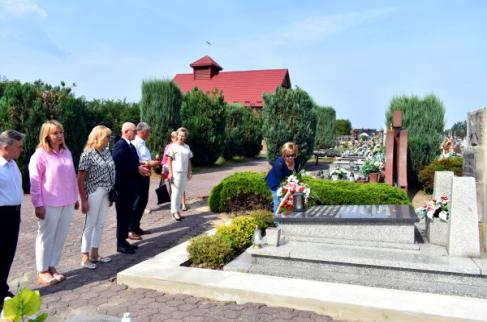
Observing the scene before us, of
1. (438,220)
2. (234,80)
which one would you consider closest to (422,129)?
(438,220)

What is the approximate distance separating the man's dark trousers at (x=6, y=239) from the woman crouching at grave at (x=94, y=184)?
919 mm

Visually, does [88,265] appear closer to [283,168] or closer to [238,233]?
[238,233]

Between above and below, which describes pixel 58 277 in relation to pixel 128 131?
below

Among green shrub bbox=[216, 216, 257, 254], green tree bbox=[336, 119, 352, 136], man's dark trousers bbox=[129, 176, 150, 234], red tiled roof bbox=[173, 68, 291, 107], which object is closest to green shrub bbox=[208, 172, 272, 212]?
man's dark trousers bbox=[129, 176, 150, 234]

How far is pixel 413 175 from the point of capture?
12.8m

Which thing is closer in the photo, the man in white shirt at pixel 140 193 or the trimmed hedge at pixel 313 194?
the man in white shirt at pixel 140 193

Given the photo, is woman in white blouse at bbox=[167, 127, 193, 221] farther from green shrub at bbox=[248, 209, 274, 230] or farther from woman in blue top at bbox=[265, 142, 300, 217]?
woman in blue top at bbox=[265, 142, 300, 217]

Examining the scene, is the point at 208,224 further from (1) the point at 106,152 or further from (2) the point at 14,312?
(2) the point at 14,312

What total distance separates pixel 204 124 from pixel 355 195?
12.9 metres

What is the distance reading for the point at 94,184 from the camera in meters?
4.96

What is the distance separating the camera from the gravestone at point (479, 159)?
184 inches

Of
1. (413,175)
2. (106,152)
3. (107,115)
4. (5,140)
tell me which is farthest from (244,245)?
(107,115)

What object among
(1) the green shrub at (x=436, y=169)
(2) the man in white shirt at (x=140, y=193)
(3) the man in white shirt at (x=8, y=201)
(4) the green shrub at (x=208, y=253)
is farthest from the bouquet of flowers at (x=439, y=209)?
(1) the green shrub at (x=436, y=169)

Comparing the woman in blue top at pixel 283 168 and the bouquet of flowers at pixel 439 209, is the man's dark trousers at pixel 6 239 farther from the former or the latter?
the bouquet of flowers at pixel 439 209
